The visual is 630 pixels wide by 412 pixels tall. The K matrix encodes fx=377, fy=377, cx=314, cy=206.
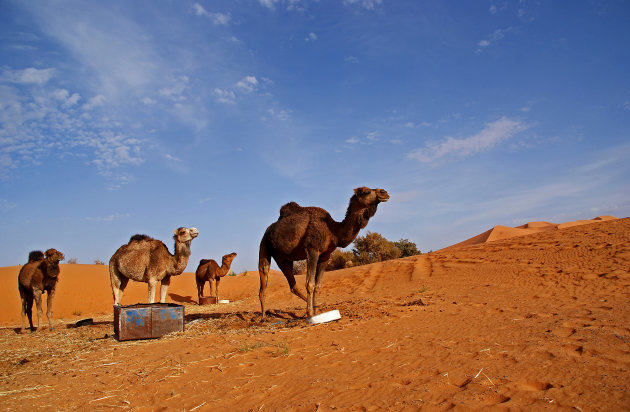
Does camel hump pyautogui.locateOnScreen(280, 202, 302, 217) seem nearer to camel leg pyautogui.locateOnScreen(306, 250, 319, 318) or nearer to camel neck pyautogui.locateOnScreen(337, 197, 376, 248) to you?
camel leg pyautogui.locateOnScreen(306, 250, 319, 318)

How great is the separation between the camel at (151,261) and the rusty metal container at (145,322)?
2.43 metres

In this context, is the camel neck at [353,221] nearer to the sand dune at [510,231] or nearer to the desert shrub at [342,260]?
the desert shrub at [342,260]

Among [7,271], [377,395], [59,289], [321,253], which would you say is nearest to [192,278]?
[59,289]

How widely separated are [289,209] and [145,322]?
421cm

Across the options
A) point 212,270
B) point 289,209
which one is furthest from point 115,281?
point 212,270

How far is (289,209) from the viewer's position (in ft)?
32.0

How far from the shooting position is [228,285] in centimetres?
2442

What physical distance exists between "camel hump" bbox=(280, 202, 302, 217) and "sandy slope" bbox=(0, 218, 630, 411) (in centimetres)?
270

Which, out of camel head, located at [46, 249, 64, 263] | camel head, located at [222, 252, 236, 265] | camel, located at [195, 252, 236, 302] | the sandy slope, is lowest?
the sandy slope

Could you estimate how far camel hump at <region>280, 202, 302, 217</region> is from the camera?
9.62 m

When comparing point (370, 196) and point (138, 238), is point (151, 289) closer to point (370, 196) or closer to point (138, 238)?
point (138, 238)

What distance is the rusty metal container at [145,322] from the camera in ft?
26.8

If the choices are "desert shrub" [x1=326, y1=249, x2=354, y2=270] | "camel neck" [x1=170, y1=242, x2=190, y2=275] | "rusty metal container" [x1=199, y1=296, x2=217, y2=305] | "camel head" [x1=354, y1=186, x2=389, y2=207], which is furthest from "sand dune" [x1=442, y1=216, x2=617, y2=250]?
"camel head" [x1=354, y1=186, x2=389, y2=207]

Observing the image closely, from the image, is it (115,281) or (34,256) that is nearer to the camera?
(115,281)
